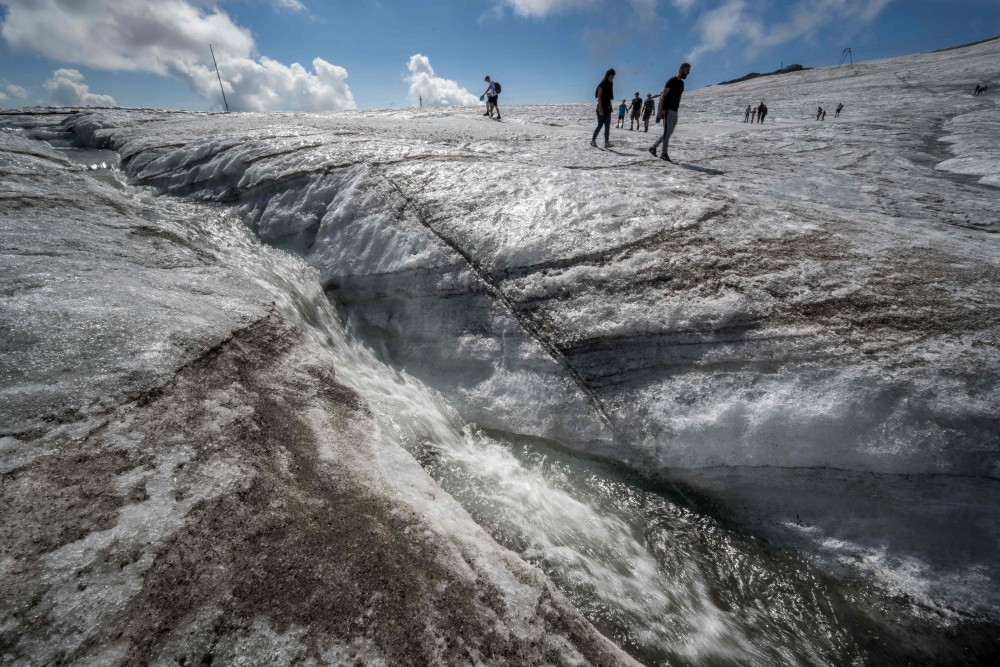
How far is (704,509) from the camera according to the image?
11.8ft

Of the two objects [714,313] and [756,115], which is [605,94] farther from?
[756,115]

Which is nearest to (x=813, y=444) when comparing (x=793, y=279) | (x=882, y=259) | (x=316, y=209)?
(x=793, y=279)

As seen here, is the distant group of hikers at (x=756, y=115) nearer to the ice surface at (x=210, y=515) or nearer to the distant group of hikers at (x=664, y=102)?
the distant group of hikers at (x=664, y=102)

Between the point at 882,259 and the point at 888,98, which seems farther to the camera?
the point at 888,98

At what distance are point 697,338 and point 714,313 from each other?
0.97ft

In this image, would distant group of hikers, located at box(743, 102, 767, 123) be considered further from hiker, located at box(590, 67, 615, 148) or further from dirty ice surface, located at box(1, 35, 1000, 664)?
dirty ice surface, located at box(1, 35, 1000, 664)

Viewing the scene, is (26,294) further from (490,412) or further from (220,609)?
(490,412)

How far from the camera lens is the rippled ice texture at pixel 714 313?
10.4ft

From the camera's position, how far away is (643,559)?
3289 mm

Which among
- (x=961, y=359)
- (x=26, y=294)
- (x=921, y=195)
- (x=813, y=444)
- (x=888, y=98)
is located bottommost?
(x=813, y=444)

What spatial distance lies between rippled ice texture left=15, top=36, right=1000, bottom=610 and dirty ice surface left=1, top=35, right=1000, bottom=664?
0.07ft

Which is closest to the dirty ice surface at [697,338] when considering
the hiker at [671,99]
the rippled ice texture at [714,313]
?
the rippled ice texture at [714,313]

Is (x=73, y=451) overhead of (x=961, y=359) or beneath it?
beneath

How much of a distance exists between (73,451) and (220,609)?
49.5 inches
